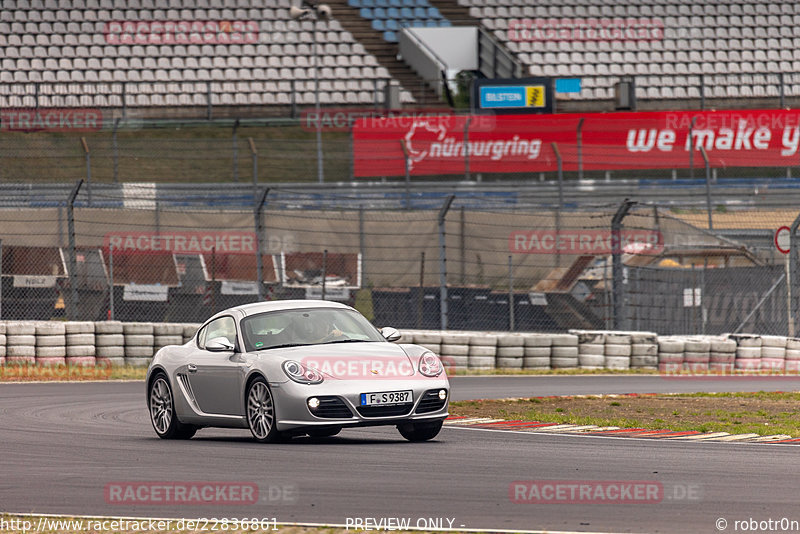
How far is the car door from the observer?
10.1m

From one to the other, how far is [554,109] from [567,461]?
76.1 ft

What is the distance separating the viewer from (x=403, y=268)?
21.1m

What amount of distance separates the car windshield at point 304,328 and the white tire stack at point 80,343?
7.90m

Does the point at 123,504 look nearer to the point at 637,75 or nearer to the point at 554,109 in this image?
the point at 554,109

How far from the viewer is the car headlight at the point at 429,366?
9.85 m

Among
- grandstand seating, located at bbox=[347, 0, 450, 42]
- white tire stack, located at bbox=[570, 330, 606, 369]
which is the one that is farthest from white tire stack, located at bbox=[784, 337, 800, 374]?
grandstand seating, located at bbox=[347, 0, 450, 42]

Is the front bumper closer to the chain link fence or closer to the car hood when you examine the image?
the car hood

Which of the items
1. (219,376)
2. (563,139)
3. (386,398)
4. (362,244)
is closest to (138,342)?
(362,244)

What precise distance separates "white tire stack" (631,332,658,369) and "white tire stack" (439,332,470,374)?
2.66m

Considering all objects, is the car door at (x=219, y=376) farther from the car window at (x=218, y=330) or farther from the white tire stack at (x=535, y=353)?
the white tire stack at (x=535, y=353)

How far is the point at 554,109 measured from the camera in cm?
3094

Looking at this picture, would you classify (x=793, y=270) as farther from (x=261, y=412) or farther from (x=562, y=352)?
(x=261, y=412)

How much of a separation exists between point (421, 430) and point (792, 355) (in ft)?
39.0

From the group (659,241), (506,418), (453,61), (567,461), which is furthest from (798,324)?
(453,61)
